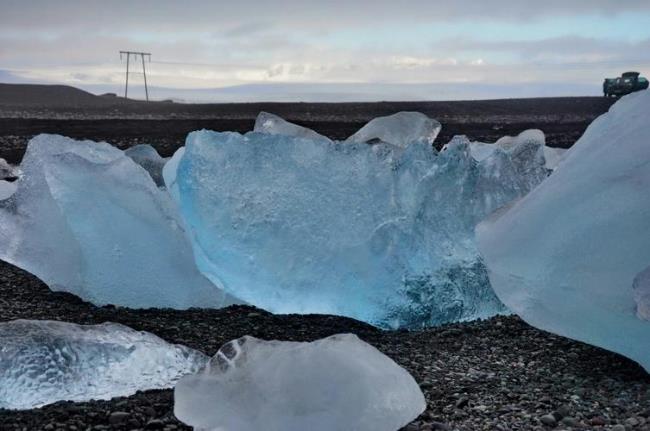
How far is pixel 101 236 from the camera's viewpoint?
187 inches

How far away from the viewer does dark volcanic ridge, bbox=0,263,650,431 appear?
2980 millimetres

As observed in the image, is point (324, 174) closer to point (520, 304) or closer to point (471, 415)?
point (520, 304)

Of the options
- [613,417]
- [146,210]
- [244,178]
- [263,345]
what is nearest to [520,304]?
[613,417]

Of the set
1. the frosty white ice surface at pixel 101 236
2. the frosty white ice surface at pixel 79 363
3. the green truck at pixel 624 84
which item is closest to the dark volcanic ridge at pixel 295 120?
the green truck at pixel 624 84

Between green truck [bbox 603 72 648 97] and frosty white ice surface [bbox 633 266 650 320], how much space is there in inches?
1160

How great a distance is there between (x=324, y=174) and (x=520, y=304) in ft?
4.62

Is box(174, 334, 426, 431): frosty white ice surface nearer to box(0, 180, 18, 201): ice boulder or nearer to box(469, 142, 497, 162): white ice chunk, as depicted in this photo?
box(469, 142, 497, 162): white ice chunk

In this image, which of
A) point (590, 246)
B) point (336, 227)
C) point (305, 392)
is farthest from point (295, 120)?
point (305, 392)

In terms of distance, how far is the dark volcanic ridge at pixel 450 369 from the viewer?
2.98 meters

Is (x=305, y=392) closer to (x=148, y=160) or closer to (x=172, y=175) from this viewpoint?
(x=172, y=175)

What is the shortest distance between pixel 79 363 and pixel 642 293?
7.44 ft

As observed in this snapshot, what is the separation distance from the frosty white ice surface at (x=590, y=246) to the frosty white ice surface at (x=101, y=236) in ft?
5.78

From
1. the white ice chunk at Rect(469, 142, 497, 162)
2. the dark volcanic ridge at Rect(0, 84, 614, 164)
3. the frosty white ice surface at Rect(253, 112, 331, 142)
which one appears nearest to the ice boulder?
the frosty white ice surface at Rect(253, 112, 331, 142)

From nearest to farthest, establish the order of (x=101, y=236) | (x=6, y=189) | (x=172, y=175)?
(x=101, y=236) → (x=172, y=175) → (x=6, y=189)
